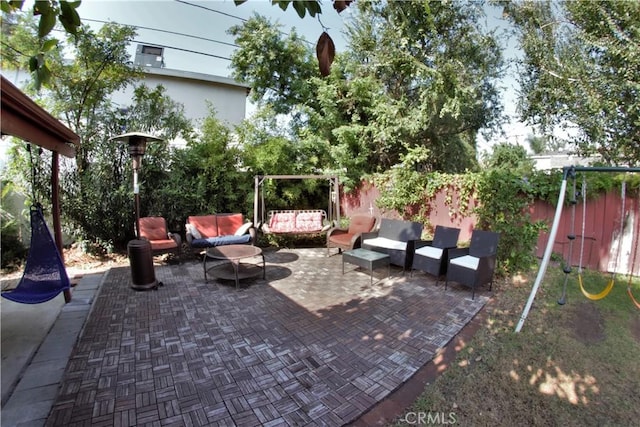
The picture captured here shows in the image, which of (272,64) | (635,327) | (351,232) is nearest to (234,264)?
(351,232)

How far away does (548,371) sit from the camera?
258 cm

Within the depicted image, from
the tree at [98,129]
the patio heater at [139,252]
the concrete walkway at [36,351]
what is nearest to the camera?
the concrete walkway at [36,351]

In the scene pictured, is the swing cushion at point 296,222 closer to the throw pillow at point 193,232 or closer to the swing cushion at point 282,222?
the swing cushion at point 282,222

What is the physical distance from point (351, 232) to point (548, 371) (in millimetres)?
4200

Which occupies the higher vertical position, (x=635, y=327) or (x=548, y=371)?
(x=635, y=327)

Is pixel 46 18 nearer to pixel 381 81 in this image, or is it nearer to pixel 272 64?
pixel 272 64

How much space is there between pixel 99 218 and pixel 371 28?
7.88 meters

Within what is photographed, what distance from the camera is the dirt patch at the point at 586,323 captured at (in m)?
3.08

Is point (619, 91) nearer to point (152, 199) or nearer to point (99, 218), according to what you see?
point (152, 199)

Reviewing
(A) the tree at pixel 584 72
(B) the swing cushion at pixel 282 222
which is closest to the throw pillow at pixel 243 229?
(B) the swing cushion at pixel 282 222

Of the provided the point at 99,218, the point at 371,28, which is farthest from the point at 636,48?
the point at 99,218

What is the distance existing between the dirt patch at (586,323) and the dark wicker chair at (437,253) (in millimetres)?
1576

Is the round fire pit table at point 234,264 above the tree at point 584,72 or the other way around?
the other way around

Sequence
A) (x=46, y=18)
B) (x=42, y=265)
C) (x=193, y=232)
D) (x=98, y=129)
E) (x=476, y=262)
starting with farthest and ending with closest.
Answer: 1. (x=98, y=129)
2. (x=193, y=232)
3. (x=476, y=262)
4. (x=42, y=265)
5. (x=46, y=18)
